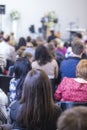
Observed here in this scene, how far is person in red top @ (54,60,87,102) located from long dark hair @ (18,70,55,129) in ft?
3.57

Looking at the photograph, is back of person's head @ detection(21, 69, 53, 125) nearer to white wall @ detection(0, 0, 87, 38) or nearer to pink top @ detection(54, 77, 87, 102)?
pink top @ detection(54, 77, 87, 102)

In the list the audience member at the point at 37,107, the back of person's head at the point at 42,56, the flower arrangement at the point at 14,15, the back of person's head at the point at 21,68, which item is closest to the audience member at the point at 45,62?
the back of person's head at the point at 42,56

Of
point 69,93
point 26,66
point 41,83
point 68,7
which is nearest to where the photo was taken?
point 41,83

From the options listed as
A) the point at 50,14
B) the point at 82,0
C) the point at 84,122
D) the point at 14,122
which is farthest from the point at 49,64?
the point at 82,0

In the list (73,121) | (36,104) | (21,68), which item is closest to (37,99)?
(36,104)

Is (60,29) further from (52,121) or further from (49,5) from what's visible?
(52,121)

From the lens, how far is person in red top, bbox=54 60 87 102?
12.6 feet

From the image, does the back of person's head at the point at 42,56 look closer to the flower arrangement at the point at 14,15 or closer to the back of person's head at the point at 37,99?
the back of person's head at the point at 37,99

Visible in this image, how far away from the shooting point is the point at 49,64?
5.54 meters

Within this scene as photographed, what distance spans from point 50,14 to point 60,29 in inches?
40.5

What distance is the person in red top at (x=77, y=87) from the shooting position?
3.85 metres

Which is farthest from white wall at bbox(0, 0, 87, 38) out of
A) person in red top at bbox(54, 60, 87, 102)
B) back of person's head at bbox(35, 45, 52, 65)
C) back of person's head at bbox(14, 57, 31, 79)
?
person in red top at bbox(54, 60, 87, 102)

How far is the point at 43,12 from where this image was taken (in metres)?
16.4

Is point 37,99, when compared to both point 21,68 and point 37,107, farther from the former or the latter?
point 21,68
